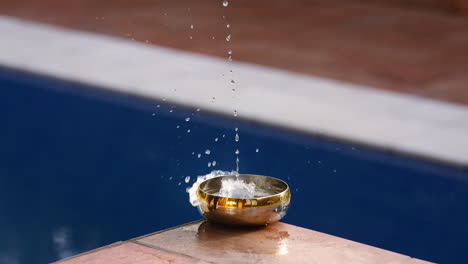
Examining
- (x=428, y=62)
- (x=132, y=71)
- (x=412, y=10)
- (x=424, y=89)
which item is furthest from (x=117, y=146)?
(x=412, y=10)

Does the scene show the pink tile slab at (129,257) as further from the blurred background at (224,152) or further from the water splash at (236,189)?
the blurred background at (224,152)

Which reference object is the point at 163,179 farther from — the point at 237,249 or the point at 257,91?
the point at 237,249

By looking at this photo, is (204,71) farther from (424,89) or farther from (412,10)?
(412,10)

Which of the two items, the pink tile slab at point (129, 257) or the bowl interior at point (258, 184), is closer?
the pink tile slab at point (129, 257)

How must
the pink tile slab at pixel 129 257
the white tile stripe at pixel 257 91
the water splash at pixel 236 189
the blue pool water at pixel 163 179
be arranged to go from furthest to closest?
the white tile stripe at pixel 257 91 < the blue pool water at pixel 163 179 < the water splash at pixel 236 189 < the pink tile slab at pixel 129 257

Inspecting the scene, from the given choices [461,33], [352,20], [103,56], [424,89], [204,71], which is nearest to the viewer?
[424,89]

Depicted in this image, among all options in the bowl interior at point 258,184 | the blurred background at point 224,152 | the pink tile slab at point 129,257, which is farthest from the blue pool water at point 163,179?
the pink tile slab at point 129,257
